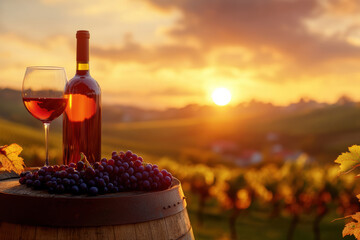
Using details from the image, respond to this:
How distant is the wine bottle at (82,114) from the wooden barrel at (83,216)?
0.70 meters

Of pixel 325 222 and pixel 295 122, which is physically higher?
pixel 295 122

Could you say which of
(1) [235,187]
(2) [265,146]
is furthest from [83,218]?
(2) [265,146]

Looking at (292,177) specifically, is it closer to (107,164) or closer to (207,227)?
(207,227)

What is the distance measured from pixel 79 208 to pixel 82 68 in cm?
120

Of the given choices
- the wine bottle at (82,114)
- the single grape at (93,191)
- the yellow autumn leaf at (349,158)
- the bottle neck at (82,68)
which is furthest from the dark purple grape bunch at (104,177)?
the yellow autumn leaf at (349,158)

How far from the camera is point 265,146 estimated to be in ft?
228

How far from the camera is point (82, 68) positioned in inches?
112

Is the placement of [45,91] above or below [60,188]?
above

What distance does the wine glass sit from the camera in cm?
282

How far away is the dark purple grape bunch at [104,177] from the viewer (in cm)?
210

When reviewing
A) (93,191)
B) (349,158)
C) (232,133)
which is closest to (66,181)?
(93,191)

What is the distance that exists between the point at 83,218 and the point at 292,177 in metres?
15.0

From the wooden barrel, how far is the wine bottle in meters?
0.70

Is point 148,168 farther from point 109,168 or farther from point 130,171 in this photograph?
point 109,168
